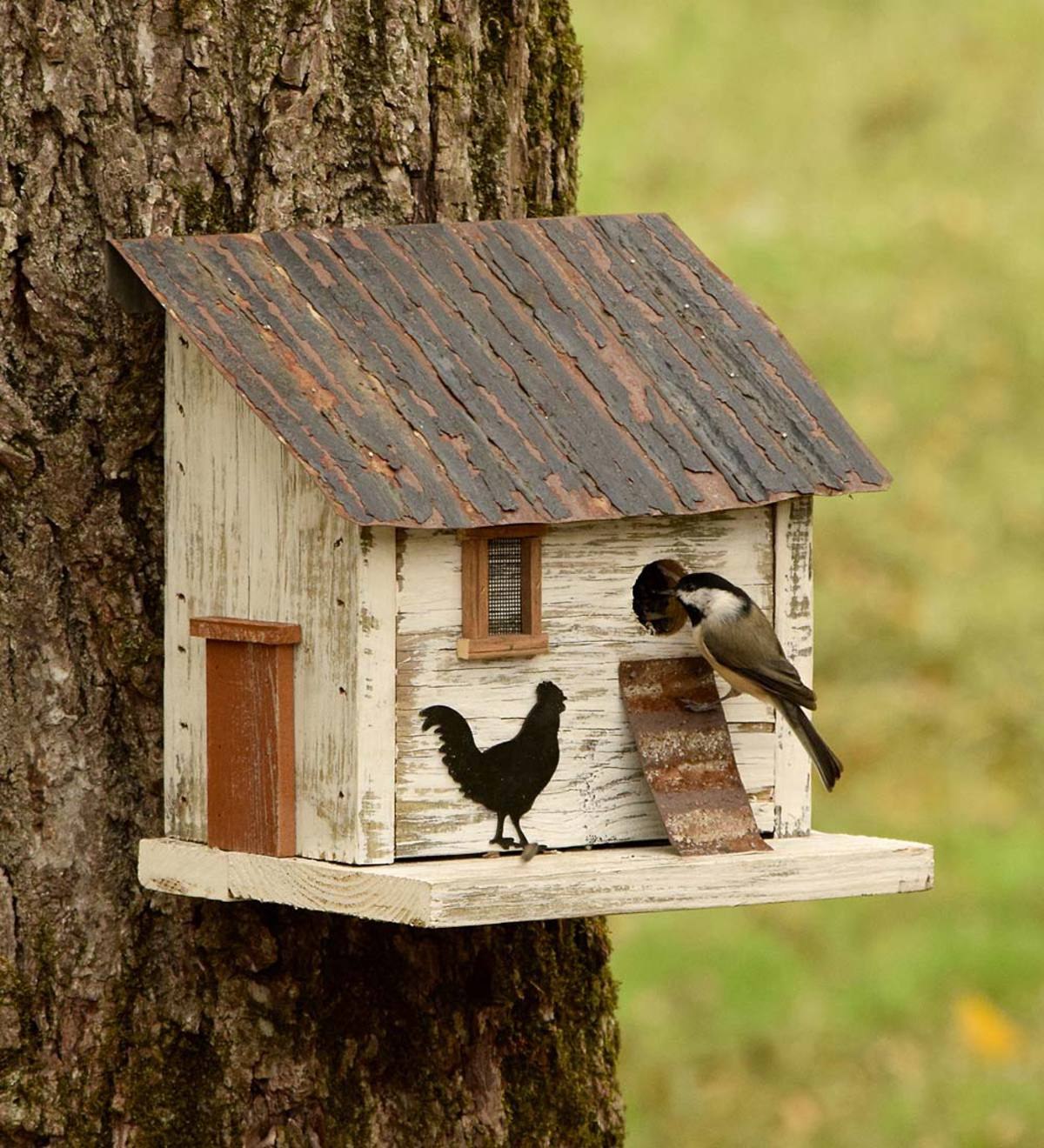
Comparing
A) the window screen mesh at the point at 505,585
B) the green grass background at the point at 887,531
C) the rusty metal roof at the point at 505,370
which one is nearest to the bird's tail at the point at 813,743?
the rusty metal roof at the point at 505,370

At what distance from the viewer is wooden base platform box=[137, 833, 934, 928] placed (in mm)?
3020

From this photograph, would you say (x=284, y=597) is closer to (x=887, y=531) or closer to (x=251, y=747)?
(x=251, y=747)

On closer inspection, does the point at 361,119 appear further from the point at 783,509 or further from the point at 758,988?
the point at 758,988

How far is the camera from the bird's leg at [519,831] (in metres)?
3.27

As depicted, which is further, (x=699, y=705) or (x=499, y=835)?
(x=699, y=705)

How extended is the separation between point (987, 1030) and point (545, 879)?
3.64 metres

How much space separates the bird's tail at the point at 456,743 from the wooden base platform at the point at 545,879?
0.13 meters

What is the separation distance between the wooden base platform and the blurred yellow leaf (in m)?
3.04

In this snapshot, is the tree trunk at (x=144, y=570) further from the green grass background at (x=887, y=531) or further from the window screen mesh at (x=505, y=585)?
the green grass background at (x=887, y=531)

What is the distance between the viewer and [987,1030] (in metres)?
6.36

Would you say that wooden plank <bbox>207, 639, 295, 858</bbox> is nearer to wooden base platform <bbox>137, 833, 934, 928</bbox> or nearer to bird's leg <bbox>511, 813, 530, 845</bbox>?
wooden base platform <bbox>137, 833, 934, 928</bbox>

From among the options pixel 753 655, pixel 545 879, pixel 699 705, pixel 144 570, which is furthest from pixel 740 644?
pixel 144 570

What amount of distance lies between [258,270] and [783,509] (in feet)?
2.98

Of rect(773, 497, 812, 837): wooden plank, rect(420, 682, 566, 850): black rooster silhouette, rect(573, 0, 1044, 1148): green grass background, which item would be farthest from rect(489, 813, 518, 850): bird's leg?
rect(573, 0, 1044, 1148): green grass background
